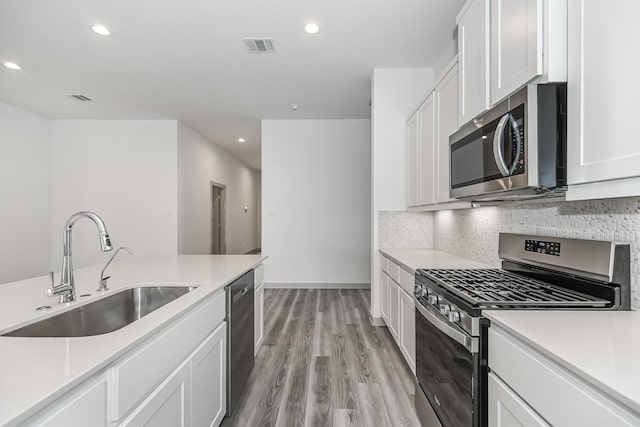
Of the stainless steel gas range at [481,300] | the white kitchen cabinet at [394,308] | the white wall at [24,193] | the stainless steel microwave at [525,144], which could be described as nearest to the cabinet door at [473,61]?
the stainless steel microwave at [525,144]

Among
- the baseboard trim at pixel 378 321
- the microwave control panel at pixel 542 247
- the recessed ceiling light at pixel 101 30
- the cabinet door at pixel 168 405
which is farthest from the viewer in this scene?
the baseboard trim at pixel 378 321

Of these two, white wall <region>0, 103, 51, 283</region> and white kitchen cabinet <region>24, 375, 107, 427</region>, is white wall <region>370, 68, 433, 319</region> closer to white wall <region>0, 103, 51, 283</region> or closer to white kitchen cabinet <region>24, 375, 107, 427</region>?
white kitchen cabinet <region>24, 375, 107, 427</region>

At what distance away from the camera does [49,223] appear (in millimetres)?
5602

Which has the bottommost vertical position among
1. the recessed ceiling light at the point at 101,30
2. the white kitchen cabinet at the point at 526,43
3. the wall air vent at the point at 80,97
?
the white kitchen cabinet at the point at 526,43

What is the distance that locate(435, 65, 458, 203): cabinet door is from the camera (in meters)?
2.31

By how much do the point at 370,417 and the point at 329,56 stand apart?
3.14 meters

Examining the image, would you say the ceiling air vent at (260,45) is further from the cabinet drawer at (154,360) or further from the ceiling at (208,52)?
the cabinet drawer at (154,360)

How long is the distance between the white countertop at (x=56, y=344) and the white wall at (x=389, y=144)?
6.85ft

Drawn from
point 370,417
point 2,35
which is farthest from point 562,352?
point 2,35

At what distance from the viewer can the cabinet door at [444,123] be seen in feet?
7.58

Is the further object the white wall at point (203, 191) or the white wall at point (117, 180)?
the white wall at point (203, 191)

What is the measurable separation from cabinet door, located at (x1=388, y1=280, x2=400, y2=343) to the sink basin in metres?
1.70

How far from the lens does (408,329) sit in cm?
238

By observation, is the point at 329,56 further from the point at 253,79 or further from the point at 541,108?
the point at 541,108
